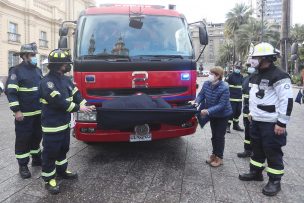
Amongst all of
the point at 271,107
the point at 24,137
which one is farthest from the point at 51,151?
the point at 271,107

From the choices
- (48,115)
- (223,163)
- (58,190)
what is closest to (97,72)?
(48,115)

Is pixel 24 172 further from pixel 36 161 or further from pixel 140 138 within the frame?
pixel 140 138

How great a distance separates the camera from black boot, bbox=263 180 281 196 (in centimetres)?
418

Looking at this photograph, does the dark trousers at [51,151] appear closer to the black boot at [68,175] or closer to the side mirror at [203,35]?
the black boot at [68,175]

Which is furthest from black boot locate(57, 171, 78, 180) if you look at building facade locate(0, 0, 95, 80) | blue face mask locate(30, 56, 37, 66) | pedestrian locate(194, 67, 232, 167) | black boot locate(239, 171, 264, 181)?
building facade locate(0, 0, 95, 80)

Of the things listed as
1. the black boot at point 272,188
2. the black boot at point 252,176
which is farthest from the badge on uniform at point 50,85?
the black boot at point 272,188

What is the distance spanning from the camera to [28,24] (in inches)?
1339

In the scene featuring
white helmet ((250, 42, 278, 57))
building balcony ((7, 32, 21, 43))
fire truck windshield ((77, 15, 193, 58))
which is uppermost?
building balcony ((7, 32, 21, 43))

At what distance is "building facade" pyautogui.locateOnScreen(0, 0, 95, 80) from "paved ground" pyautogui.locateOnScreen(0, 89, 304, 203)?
73.0ft

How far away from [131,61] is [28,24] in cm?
3248

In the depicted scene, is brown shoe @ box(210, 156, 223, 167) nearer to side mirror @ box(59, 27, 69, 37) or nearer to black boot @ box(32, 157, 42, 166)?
black boot @ box(32, 157, 42, 166)

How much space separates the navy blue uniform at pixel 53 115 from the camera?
4137 mm

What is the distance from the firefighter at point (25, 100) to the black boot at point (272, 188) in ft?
11.0

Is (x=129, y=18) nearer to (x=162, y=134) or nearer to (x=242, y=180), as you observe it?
(x=162, y=134)
